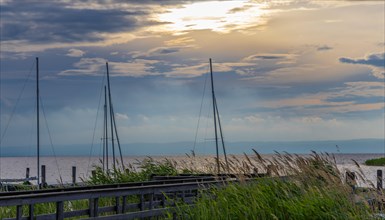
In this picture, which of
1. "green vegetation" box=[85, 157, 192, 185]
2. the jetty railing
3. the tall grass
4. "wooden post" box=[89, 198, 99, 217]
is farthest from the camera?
"green vegetation" box=[85, 157, 192, 185]

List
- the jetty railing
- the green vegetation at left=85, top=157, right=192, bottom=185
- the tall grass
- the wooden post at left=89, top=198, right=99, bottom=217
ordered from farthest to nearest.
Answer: the green vegetation at left=85, top=157, right=192, bottom=185
the wooden post at left=89, top=198, right=99, bottom=217
the tall grass
the jetty railing

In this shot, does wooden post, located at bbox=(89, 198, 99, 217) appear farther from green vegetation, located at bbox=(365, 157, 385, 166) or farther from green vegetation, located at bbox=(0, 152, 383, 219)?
green vegetation, located at bbox=(365, 157, 385, 166)

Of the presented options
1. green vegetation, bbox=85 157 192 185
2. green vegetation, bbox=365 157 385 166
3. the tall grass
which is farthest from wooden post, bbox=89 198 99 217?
green vegetation, bbox=365 157 385 166

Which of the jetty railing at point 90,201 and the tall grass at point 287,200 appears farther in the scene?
the tall grass at point 287,200

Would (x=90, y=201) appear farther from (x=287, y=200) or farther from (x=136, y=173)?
(x=136, y=173)

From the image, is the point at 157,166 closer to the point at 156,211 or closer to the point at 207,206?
the point at 156,211

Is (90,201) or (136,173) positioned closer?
(90,201)

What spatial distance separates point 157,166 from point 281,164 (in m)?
13.3

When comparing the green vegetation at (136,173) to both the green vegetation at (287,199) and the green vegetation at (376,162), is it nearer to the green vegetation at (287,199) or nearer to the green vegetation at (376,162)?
the green vegetation at (287,199)

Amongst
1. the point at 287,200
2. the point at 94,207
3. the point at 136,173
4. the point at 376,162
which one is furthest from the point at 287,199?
the point at 376,162

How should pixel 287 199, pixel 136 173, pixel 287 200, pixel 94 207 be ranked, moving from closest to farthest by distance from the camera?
pixel 287 200 → pixel 287 199 → pixel 94 207 → pixel 136 173

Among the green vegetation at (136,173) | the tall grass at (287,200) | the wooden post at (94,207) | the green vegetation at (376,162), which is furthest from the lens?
the green vegetation at (376,162)

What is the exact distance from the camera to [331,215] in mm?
12961

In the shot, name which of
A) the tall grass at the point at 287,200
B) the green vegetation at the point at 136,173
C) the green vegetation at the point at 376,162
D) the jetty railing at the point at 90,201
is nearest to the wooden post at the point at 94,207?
the jetty railing at the point at 90,201
